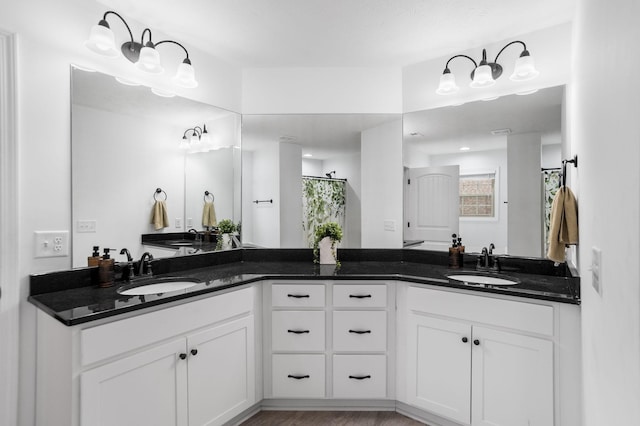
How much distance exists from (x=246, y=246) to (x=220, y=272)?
0.50m

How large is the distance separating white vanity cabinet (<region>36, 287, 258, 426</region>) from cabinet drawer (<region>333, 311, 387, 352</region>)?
540 millimetres

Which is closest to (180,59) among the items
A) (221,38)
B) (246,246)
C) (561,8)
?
(221,38)

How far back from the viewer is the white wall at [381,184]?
273cm

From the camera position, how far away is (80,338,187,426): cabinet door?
1.36 m

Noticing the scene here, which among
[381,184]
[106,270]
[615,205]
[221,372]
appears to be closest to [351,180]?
[381,184]

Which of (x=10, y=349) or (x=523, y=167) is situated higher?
(x=523, y=167)

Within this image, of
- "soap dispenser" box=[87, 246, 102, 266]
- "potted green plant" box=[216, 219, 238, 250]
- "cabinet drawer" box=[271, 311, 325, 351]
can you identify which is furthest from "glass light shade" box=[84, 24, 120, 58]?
"cabinet drawer" box=[271, 311, 325, 351]

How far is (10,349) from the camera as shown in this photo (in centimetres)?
153

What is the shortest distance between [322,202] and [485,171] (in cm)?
121

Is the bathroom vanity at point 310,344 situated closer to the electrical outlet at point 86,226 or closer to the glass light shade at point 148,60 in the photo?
the electrical outlet at point 86,226

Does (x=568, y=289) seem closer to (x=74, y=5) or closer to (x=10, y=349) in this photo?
(x=10, y=349)

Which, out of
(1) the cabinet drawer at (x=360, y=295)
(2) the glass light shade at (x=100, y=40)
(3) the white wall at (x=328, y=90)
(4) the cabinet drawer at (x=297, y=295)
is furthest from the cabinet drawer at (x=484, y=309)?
(2) the glass light shade at (x=100, y=40)

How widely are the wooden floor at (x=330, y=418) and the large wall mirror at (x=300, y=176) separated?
1169 mm

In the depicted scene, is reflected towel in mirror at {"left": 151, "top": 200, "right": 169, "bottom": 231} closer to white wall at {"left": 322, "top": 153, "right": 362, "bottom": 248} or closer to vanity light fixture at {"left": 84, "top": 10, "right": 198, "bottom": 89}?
vanity light fixture at {"left": 84, "top": 10, "right": 198, "bottom": 89}
